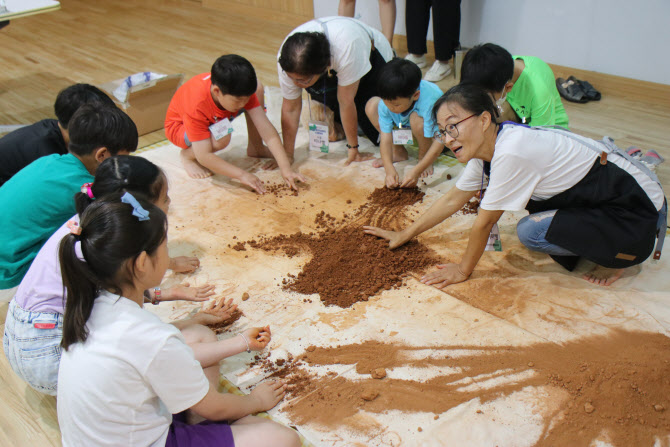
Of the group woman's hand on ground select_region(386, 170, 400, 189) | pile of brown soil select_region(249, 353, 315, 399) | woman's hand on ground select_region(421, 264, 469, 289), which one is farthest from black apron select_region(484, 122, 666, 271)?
pile of brown soil select_region(249, 353, 315, 399)

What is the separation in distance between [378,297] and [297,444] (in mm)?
795

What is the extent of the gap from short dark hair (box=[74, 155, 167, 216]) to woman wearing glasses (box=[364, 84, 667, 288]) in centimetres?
108

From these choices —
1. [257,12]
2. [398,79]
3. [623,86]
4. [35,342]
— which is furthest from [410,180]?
[257,12]

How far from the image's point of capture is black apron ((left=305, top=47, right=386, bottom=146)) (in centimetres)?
332

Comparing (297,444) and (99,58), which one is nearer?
(297,444)

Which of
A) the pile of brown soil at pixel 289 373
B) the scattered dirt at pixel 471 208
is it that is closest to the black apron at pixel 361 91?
the scattered dirt at pixel 471 208

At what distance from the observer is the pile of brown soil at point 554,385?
1.67 metres

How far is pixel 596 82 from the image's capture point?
4055 mm

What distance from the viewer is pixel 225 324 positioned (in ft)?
7.15

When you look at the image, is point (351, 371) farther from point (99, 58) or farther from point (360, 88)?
point (99, 58)

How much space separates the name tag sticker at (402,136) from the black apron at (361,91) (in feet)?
1.52

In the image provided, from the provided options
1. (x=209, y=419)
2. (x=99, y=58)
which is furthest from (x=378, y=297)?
(x=99, y=58)

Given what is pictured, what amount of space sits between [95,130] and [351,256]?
3.92ft

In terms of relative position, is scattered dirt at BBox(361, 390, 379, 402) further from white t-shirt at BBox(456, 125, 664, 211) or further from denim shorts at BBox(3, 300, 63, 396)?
denim shorts at BBox(3, 300, 63, 396)
